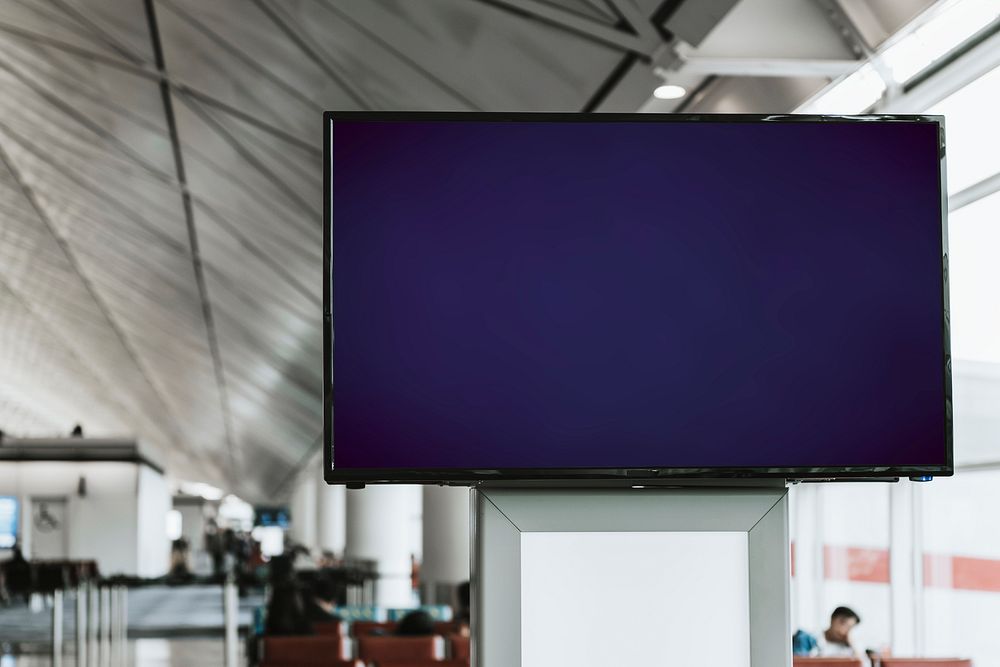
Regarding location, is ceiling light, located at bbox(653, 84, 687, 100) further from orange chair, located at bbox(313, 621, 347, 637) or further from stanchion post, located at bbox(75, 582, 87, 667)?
stanchion post, located at bbox(75, 582, 87, 667)

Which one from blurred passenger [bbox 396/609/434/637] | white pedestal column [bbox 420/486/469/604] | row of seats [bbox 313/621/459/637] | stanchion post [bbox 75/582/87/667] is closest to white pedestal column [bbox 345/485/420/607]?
white pedestal column [bbox 420/486/469/604]

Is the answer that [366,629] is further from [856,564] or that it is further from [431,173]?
[431,173]

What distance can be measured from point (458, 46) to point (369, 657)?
173 inches

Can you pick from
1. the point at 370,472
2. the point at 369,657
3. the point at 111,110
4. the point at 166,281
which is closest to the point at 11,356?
the point at 166,281

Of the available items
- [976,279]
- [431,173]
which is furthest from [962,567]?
[431,173]

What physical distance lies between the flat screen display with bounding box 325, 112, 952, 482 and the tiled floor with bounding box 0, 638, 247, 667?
13386 millimetres

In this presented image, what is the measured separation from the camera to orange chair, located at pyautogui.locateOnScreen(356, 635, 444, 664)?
770 centimetres

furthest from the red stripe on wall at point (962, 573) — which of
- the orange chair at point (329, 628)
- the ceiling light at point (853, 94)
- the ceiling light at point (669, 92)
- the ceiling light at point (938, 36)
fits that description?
the orange chair at point (329, 628)

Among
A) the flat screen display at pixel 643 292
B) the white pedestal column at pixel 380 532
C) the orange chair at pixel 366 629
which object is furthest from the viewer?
the white pedestal column at pixel 380 532

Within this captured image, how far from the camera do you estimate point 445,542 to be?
22234 millimetres

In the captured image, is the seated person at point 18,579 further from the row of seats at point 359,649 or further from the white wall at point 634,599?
the white wall at point 634,599

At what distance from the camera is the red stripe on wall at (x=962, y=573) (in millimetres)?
10672

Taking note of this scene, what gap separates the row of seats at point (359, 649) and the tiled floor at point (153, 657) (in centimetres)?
777

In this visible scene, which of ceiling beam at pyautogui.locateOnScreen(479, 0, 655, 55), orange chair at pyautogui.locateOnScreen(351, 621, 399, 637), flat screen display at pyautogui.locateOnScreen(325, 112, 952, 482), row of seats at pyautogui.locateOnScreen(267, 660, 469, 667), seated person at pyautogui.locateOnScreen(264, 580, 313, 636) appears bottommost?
orange chair at pyautogui.locateOnScreen(351, 621, 399, 637)
